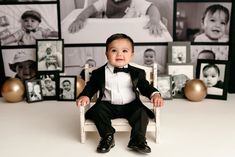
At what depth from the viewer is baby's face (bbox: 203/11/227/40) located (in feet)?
6.83

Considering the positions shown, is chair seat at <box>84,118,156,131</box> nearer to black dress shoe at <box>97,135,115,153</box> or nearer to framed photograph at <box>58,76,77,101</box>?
black dress shoe at <box>97,135,115,153</box>

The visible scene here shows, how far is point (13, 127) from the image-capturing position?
1665 millimetres

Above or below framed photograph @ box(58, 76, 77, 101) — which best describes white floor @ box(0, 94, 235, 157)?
below

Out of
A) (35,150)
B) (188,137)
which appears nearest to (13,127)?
(35,150)

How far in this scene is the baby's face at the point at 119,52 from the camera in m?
1.46

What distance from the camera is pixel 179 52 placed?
2100mm

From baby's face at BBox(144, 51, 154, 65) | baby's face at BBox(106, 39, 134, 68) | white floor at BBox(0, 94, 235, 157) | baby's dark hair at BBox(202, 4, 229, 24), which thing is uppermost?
baby's dark hair at BBox(202, 4, 229, 24)

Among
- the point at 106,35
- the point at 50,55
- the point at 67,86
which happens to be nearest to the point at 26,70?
the point at 50,55

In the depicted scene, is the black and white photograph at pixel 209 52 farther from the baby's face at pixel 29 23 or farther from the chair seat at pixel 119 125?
the baby's face at pixel 29 23

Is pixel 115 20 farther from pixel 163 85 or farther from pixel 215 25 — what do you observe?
pixel 215 25

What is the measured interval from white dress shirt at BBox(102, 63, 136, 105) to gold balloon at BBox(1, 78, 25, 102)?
69 centimetres

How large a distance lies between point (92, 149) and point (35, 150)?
0.23m

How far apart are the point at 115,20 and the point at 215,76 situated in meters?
0.67

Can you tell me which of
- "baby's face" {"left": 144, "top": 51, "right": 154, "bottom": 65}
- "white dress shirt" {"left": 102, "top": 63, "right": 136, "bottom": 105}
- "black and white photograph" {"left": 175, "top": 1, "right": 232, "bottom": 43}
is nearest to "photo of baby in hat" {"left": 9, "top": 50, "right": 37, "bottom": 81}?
"baby's face" {"left": 144, "top": 51, "right": 154, "bottom": 65}
